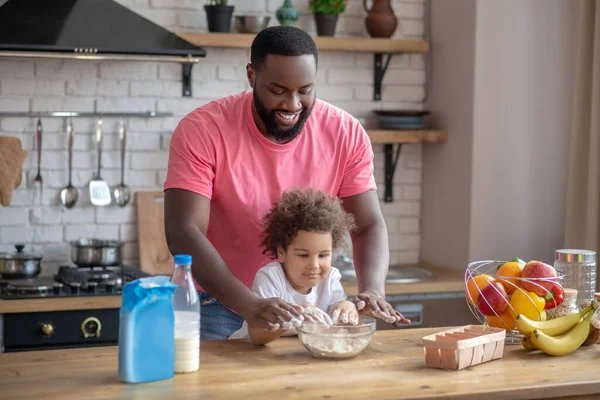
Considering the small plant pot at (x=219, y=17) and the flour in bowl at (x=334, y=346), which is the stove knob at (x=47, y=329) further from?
the flour in bowl at (x=334, y=346)

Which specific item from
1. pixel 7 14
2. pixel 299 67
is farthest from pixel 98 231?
pixel 299 67

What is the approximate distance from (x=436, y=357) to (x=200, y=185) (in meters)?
0.79

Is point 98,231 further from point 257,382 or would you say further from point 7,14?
point 257,382

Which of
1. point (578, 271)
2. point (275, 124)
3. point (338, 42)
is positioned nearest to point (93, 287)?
point (275, 124)

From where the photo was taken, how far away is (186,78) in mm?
4020

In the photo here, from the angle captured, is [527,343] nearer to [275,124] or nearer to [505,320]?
[505,320]

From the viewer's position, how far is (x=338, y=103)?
4.28 m

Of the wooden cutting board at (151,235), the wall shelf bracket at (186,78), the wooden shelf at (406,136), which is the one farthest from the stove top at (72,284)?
the wooden shelf at (406,136)

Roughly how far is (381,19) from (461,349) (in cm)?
245

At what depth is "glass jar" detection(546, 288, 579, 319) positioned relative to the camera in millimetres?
2301

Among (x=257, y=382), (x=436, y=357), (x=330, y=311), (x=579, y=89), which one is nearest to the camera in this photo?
(x=257, y=382)

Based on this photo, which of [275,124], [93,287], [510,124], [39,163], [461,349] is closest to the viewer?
[461,349]

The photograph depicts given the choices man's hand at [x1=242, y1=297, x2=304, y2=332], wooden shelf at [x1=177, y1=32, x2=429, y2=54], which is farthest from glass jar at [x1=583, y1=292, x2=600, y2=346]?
wooden shelf at [x1=177, y1=32, x2=429, y2=54]

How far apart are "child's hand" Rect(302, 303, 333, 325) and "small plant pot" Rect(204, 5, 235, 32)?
2075mm
